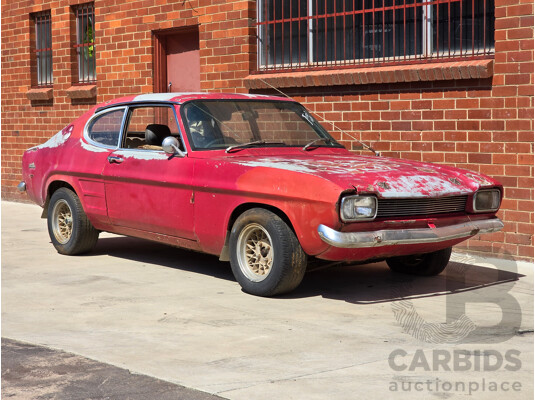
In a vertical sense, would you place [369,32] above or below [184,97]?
above

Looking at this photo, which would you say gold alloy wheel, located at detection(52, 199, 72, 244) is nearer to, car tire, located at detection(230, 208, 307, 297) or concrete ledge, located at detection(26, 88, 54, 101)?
car tire, located at detection(230, 208, 307, 297)

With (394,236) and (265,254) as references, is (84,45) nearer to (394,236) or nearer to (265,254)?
(265,254)

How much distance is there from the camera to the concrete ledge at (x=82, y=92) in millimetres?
14109

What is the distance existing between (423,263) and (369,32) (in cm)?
343

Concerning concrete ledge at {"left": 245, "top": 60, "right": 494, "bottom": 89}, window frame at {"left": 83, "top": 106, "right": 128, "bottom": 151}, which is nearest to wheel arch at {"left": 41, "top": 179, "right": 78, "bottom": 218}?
window frame at {"left": 83, "top": 106, "right": 128, "bottom": 151}

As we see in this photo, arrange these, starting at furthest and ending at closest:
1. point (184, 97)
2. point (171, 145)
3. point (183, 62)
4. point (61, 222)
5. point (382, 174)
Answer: point (183, 62) < point (61, 222) < point (184, 97) < point (171, 145) < point (382, 174)

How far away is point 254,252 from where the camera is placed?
23.2 feet

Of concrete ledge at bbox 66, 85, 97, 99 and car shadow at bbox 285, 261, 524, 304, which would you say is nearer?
car shadow at bbox 285, 261, 524, 304

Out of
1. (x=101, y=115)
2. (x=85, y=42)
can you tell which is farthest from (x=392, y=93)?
(x=85, y=42)

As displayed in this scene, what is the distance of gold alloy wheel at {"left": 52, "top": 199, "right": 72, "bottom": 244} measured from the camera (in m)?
8.97

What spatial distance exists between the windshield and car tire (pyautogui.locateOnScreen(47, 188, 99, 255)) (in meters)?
1.66

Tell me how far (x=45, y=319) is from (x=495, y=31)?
16.8 ft

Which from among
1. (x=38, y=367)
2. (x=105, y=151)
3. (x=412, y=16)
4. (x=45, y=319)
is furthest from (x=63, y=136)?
(x=38, y=367)

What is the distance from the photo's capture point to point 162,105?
26.5 ft
